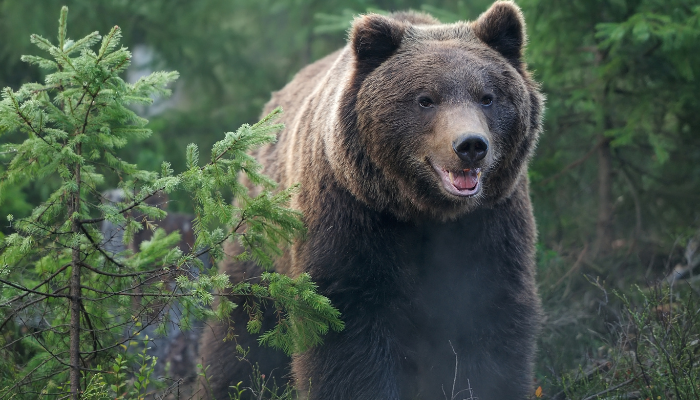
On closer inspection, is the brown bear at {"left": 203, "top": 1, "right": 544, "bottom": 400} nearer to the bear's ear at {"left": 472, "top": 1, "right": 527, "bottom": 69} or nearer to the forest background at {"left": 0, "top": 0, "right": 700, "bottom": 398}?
the bear's ear at {"left": 472, "top": 1, "right": 527, "bottom": 69}

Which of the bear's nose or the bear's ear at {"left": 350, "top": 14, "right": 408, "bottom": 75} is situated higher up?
the bear's ear at {"left": 350, "top": 14, "right": 408, "bottom": 75}

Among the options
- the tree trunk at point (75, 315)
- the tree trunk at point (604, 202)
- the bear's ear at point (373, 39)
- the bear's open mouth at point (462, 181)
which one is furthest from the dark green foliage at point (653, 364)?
the tree trunk at point (75, 315)

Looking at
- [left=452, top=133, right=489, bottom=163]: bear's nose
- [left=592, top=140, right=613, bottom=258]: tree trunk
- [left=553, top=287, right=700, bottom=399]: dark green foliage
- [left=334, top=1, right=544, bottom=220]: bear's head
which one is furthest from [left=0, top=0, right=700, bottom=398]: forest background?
[left=452, top=133, right=489, bottom=163]: bear's nose

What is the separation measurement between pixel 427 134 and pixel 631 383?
2.34 metres

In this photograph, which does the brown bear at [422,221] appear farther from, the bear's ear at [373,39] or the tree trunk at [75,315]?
the tree trunk at [75,315]

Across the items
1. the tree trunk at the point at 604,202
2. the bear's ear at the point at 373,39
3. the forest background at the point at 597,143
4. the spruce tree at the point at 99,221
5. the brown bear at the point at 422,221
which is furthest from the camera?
the tree trunk at the point at 604,202

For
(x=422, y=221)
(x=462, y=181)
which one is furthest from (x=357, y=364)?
(x=462, y=181)

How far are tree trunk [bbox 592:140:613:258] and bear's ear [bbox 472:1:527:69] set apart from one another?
11.8 ft

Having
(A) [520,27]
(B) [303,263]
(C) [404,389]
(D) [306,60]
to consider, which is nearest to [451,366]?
(C) [404,389]

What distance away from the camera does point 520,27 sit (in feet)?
15.6

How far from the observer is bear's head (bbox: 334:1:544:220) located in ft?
Result: 14.2

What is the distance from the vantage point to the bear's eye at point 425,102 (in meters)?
4.42

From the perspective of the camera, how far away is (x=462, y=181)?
425 centimetres

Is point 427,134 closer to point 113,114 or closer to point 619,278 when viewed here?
point 113,114
